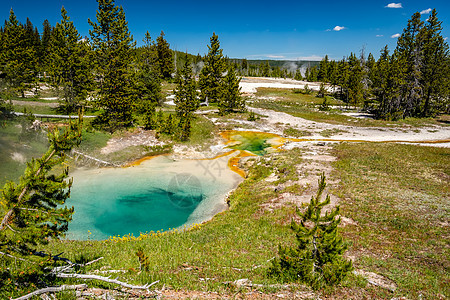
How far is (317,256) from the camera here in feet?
25.5

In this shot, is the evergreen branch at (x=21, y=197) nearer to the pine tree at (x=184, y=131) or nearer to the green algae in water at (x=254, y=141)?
the green algae in water at (x=254, y=141)

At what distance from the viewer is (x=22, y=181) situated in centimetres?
561

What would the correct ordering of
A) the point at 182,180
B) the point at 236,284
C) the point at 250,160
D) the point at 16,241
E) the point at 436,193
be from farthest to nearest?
the point at 250,160, the point at 182,180, the point at 436,193, the point at 236,284, the point at 16,241

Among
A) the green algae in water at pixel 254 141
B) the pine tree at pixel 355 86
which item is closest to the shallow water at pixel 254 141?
the green algae in water at pixel 254 141

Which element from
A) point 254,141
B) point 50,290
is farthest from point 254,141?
point 50,290

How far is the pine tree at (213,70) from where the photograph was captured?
178 feet

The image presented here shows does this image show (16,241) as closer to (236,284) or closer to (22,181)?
(22,181)

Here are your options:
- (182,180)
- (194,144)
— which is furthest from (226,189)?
(194,144)

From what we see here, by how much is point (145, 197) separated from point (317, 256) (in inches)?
640

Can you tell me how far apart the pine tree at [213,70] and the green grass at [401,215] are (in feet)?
118

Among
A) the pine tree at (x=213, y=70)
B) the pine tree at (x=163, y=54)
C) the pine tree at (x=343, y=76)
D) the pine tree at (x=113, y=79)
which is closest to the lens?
the pine tree at (x=113, y=79)

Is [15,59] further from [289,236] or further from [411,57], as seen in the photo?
[411,57]

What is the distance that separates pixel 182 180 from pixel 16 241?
748 inches

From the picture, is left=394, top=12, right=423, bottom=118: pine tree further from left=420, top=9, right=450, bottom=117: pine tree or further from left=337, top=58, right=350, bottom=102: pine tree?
left=337, top=58, right=350, bottom=102: pine tree
